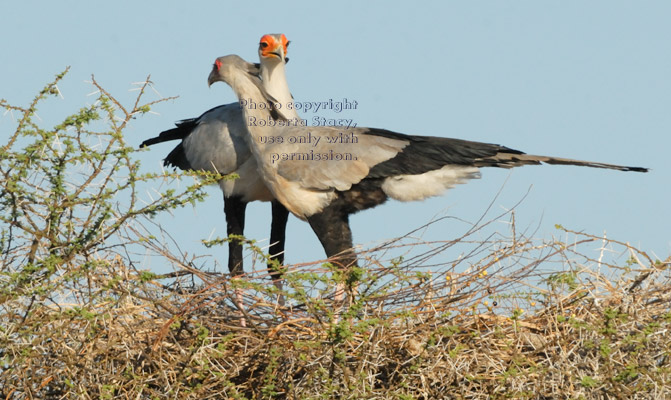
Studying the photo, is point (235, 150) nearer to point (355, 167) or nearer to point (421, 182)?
point (355, 167)

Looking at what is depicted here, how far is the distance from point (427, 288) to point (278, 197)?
5.46 feet

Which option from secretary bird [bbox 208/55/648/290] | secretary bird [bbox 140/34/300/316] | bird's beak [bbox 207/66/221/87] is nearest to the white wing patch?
secretary bird [bbox 208/55/648/290]

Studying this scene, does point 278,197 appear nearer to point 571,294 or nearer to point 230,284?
point 230,284

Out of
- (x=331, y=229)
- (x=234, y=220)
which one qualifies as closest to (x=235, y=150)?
(x=234, y=220)

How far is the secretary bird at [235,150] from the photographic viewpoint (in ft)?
24.2

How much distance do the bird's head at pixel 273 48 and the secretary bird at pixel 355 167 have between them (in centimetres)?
84

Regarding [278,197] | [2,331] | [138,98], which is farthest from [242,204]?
[2,331]

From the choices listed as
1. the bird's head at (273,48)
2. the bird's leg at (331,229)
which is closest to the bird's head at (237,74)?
the bird's head at (273,48)

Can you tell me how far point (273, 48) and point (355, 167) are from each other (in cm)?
131

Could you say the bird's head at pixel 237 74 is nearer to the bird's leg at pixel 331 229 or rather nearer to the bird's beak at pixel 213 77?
the bird's beak at pixel 213 77

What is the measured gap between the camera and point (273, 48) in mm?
7668

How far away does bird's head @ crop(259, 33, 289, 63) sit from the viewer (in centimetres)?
766

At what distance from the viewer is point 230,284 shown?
5367 mm

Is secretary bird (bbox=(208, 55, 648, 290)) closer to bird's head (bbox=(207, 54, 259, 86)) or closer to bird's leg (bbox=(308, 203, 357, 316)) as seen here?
bird's leg (bbox=(308, 203, 357, 316))
